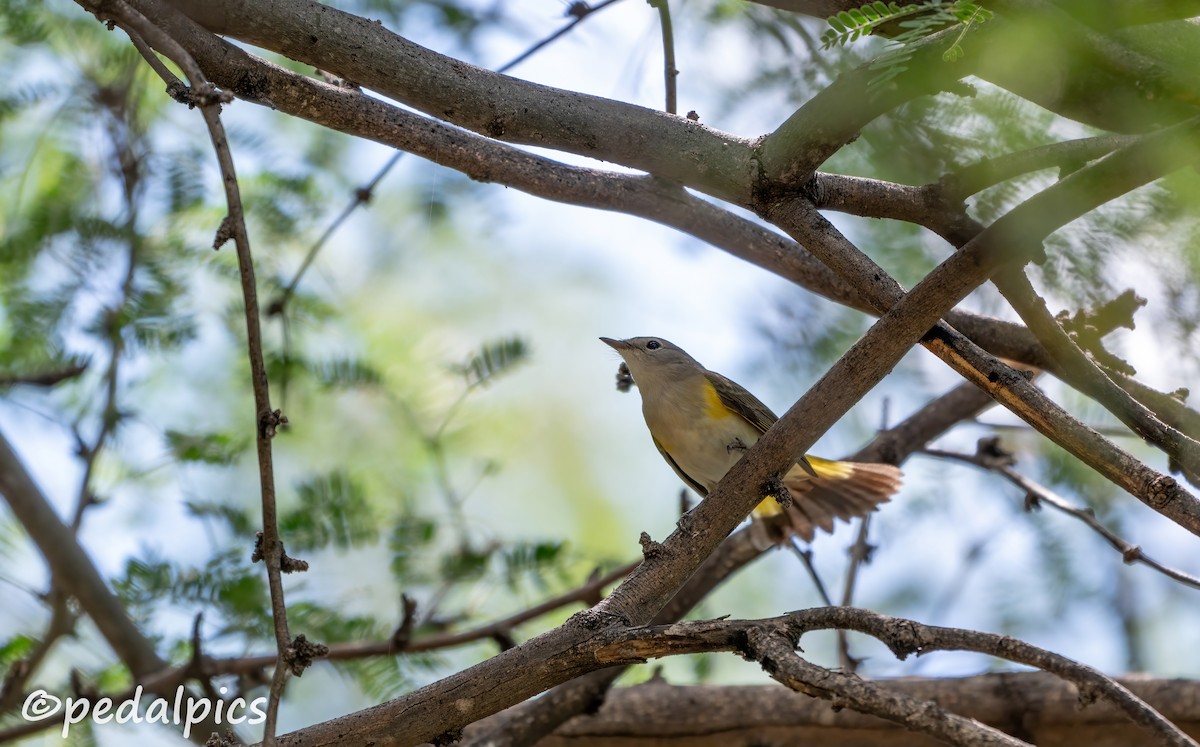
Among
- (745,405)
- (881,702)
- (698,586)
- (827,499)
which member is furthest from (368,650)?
(881,702)

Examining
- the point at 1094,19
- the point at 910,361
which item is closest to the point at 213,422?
the point at 910,361

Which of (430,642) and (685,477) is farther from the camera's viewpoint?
(685,477)

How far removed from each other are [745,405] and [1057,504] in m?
1.47

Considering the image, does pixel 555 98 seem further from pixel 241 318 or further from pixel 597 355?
pixel 597 355

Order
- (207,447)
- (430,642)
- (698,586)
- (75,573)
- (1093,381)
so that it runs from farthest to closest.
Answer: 1. (698,586)
2. (207,447)
3. (75,573)
4. (430,642)
5. (1093,381)

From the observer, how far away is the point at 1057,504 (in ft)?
11.4

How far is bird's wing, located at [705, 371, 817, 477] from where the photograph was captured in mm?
4605

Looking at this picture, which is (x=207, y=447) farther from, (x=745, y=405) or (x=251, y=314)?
(x=251, y=314)

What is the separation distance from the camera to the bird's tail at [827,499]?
4371mm

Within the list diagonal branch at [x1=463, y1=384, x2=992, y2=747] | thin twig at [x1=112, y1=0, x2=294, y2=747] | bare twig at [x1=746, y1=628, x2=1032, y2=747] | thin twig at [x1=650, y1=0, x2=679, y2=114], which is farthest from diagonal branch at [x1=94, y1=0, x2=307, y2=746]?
diagonal branch at [x1=463, y1=384, x2=992, y2=747]

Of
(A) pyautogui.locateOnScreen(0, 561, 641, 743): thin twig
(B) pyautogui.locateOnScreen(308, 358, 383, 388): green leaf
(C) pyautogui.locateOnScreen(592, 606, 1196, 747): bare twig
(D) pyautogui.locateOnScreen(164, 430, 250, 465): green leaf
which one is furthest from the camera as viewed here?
(B) pyautogui.locateOnScreen(308, 358, 383, 388): green leaf

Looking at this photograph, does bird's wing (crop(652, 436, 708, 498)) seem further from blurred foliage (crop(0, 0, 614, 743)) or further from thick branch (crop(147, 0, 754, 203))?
thick branch (crop(147, 0, 754, 203))

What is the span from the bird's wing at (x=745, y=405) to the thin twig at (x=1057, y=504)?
27.0 inches

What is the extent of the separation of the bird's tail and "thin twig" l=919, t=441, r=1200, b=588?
309 mm
